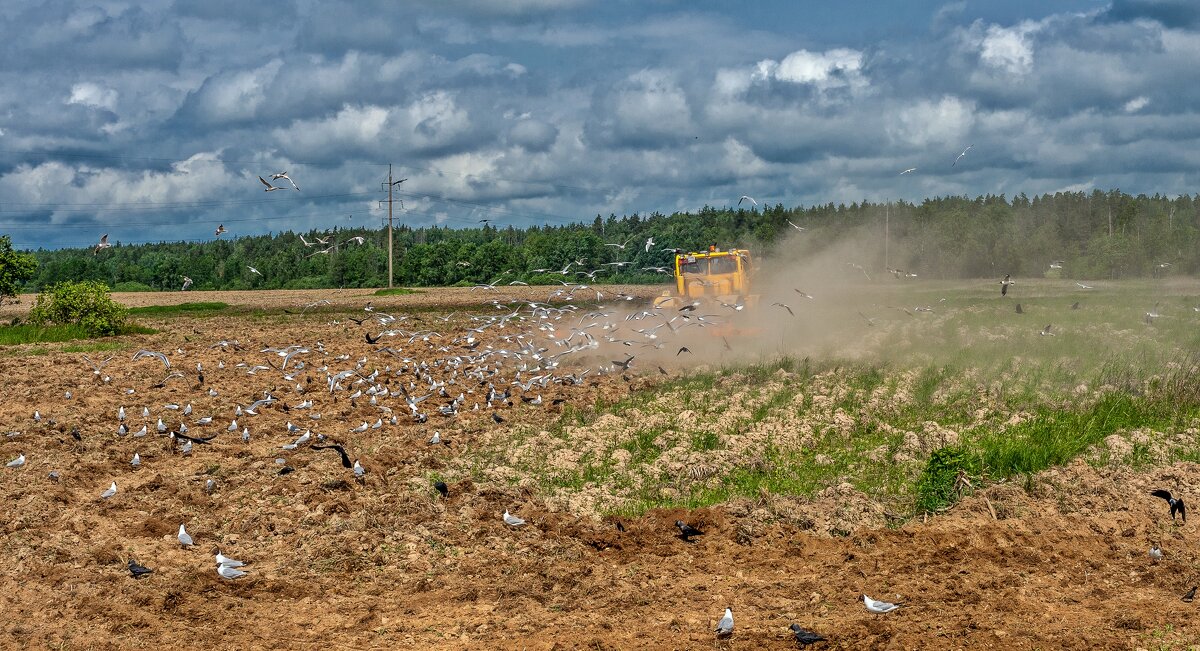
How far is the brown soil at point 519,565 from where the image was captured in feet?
27.2

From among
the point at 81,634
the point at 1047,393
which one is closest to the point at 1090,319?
the point at 1047,393

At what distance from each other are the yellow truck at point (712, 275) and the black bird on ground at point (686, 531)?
19907 millimetres

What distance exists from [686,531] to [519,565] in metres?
2.00

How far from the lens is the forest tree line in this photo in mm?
75562

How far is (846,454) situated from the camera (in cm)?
1412

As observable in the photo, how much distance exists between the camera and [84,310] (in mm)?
35281

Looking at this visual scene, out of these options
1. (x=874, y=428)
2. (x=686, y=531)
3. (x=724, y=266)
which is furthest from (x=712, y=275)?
(x=686, y=531)

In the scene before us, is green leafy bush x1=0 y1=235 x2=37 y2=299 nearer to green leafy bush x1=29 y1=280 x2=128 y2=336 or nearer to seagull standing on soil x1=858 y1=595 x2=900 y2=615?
green leafy bush x1=29 y1=280 x2=128 y2=336

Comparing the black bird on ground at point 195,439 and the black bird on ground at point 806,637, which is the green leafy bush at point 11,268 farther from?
the black bird on ground at point 806,637

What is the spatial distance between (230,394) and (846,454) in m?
13.3

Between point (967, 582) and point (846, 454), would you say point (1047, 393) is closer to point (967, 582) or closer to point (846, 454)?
point (846, 454)

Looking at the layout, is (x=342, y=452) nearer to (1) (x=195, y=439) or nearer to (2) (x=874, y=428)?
(1) (x=195, y=439)

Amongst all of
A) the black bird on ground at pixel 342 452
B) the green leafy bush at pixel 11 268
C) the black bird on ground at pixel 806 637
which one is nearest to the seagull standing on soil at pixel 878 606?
the black bird on ground at pixel 806 637

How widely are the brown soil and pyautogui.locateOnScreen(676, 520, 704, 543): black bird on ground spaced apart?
184 mm
